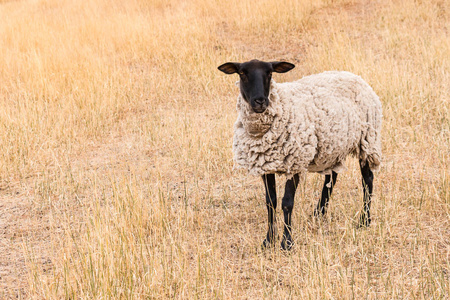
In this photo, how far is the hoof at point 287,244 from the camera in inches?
168

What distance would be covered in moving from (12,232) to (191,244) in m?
2.04

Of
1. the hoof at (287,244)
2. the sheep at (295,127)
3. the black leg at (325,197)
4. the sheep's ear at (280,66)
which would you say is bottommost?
the hoof at (287,244)

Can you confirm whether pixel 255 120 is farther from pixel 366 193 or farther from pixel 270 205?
pixel 366 193

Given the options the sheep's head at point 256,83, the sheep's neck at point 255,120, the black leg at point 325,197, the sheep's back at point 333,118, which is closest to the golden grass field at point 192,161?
the black leg at point 325,197

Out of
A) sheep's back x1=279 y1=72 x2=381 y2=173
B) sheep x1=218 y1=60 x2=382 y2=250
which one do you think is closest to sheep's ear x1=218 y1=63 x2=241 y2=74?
sheep x1=218 y1=60 x2=382 y2=250

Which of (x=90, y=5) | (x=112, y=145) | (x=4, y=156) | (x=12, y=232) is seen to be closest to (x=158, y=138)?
(x=112, y=145)

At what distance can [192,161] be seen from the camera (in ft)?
21.2

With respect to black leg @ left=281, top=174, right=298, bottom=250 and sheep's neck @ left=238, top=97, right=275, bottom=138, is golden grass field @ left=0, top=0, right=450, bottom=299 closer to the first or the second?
black leg @ left=281, top=174, right=298, bottom=250

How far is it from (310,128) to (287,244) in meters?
1.10

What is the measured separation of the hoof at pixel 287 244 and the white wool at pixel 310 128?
0.62 meters

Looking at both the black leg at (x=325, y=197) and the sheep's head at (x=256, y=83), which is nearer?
the sheep's head at (x=256, y=83)

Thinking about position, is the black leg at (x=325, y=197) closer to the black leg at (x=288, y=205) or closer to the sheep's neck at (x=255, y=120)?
the black leg at (x=288, y=205)

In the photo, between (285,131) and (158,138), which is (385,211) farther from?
(158,138)

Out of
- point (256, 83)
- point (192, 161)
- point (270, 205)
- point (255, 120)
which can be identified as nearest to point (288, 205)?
point (270, 205)
